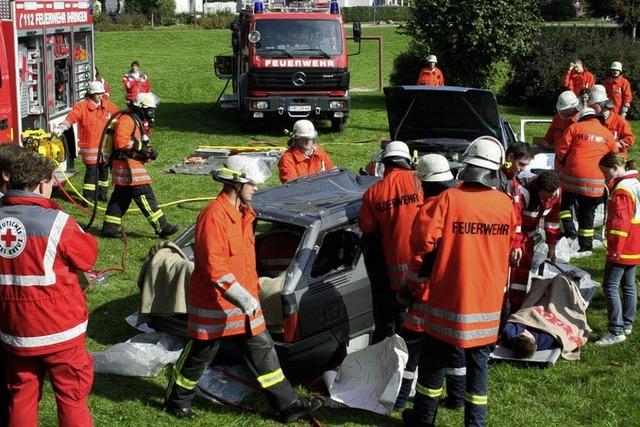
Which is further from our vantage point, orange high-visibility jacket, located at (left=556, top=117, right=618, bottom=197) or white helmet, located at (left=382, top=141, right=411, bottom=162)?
orange high-visibility jacket, located at (left=556, top=117, right=618, bottom=197)

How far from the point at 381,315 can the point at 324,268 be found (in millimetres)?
535

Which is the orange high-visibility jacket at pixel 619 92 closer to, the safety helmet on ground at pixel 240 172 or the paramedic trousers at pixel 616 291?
the paramedic trousers at pixel 616 291

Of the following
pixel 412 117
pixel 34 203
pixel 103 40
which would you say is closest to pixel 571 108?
pixel 412 117

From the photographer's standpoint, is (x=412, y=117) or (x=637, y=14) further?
(x=637, y=14)

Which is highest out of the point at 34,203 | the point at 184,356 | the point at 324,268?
the point at 34,203

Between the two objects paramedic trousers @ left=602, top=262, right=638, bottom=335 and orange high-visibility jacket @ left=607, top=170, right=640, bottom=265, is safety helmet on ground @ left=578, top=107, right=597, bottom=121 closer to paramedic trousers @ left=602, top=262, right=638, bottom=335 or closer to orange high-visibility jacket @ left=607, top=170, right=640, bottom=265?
orange high-visibility jacket @ left=607, top=170, right=640, bottom=265

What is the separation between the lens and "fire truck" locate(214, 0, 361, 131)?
1725 cm

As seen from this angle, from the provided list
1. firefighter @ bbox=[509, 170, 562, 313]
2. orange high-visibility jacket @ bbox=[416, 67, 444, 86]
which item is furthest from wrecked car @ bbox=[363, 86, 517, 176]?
orange high-visibility jacket @ bbox=[416, 67, 444, 86]

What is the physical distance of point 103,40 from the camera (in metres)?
42.1

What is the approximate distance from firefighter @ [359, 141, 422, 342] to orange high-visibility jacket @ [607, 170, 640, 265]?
1724 millimetres

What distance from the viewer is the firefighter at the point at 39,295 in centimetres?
450

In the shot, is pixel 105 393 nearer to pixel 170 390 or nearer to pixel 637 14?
pixel 170 390

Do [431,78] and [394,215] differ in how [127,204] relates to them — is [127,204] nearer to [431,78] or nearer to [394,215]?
[394,215]

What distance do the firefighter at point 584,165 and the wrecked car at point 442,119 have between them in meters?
1.00
